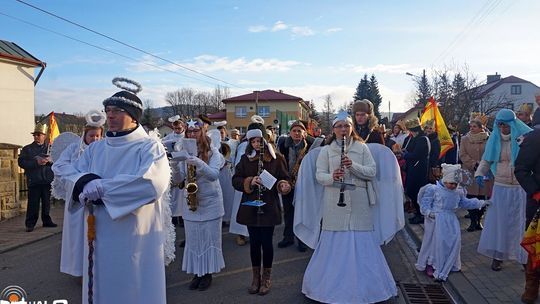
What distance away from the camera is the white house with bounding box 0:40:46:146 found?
55.7 feet

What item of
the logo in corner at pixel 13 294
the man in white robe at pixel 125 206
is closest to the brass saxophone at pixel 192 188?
the man in white robe at pixel 125 206

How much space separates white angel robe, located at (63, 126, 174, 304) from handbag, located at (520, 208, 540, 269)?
377 cm

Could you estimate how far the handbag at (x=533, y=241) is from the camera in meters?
4.70

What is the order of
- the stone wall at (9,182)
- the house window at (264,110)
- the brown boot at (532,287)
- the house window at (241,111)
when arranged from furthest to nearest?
the house window at (241,111), the house window at (264,110), the stone wall at (9,182), the brown boot at (532,287)

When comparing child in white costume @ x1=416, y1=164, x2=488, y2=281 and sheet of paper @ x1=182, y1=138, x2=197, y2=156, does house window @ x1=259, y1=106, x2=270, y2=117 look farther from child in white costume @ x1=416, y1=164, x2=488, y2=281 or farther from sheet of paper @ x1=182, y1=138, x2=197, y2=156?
sheet of paper @ x1=182, y1=138, x2=197, y2=156

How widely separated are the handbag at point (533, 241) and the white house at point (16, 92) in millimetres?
17419

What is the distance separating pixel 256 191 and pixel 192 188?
30.6 inches

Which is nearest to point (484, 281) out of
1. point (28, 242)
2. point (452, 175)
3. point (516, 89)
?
point (452, 175)

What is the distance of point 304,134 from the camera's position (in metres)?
8.44

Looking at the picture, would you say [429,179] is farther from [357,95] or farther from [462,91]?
[357,95]

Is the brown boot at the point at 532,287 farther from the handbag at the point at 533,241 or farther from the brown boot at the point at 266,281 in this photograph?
the brown boot at the point at 266,281

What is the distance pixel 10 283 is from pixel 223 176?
14.4ft

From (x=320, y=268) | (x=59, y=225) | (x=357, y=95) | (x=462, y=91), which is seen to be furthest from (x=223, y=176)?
(x=357, y=95)

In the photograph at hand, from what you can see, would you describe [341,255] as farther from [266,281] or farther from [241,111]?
[241,111]
